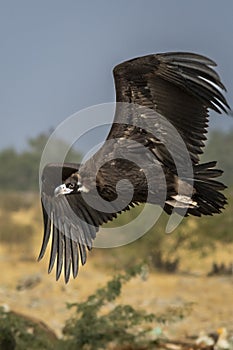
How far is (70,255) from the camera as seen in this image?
8398 mm

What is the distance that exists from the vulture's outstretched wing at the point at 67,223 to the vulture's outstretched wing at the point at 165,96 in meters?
0.98

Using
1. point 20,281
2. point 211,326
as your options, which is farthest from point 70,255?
point 20,281

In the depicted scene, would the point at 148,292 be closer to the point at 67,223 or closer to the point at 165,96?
the point at 67,223

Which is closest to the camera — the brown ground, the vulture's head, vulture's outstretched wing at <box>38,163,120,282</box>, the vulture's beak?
the vulture's head

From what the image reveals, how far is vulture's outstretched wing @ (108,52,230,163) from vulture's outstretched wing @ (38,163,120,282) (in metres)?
0.98

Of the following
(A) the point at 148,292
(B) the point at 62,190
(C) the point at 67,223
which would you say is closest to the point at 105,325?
(C) the point at 67,223

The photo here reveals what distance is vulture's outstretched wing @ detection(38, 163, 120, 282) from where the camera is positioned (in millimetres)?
8344

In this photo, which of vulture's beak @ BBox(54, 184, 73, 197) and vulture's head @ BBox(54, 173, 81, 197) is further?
vulture's beak @ BBox(54, 184, 73, 197)

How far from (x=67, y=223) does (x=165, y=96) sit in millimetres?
1726

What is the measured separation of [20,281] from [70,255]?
30.7ft

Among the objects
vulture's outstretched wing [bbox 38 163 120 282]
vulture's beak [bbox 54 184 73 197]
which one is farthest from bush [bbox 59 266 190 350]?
vulture's beak [bbox 54 184 73 197]

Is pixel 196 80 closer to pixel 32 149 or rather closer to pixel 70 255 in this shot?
pixel 70 255

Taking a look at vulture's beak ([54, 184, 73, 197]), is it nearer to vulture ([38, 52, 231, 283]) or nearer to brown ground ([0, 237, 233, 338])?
vulture ([38, 52, 231, 283])

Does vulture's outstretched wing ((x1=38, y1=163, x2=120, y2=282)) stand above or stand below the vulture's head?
below
